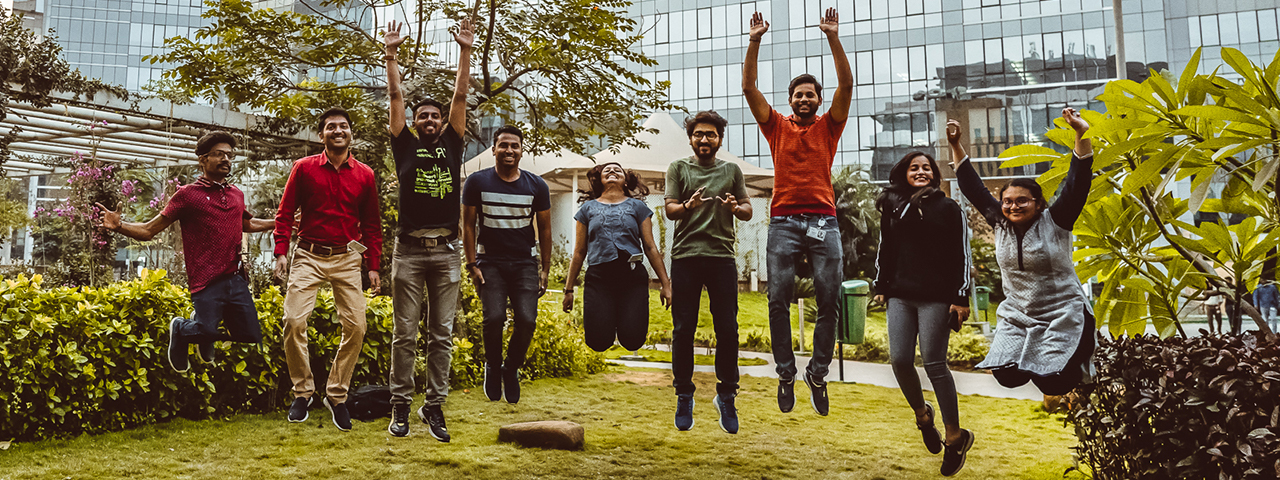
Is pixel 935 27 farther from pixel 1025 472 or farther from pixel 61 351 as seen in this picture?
pixel 61 351

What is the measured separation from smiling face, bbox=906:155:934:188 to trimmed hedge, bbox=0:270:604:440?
608cm

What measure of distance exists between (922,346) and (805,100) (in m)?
1.61

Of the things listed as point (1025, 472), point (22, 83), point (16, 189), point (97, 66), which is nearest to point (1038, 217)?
point (1025, 472)

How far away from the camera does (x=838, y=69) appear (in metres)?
4.49

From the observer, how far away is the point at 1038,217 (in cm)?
438

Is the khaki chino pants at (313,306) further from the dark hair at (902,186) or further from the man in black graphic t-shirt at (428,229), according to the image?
the dark hair at (902,186)

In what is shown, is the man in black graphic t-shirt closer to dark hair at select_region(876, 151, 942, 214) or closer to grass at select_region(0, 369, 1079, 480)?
grass at select_region(0, 369, 1079, 480)

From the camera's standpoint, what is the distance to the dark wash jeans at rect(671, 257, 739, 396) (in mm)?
4863

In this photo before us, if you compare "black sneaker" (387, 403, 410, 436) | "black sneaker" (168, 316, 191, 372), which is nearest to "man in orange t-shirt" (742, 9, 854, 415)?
"black sneaker" (387, 403, 410, 436)

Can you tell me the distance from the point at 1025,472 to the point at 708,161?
14.6ft

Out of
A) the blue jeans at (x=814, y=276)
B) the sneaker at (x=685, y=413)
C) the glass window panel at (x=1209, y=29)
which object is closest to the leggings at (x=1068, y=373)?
the blue jeans at (x=814, y=276)

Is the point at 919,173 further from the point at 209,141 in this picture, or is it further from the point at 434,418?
the point at 209,141

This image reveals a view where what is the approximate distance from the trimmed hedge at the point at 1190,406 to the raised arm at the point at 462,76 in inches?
168

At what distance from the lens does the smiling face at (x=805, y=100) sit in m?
4.74
